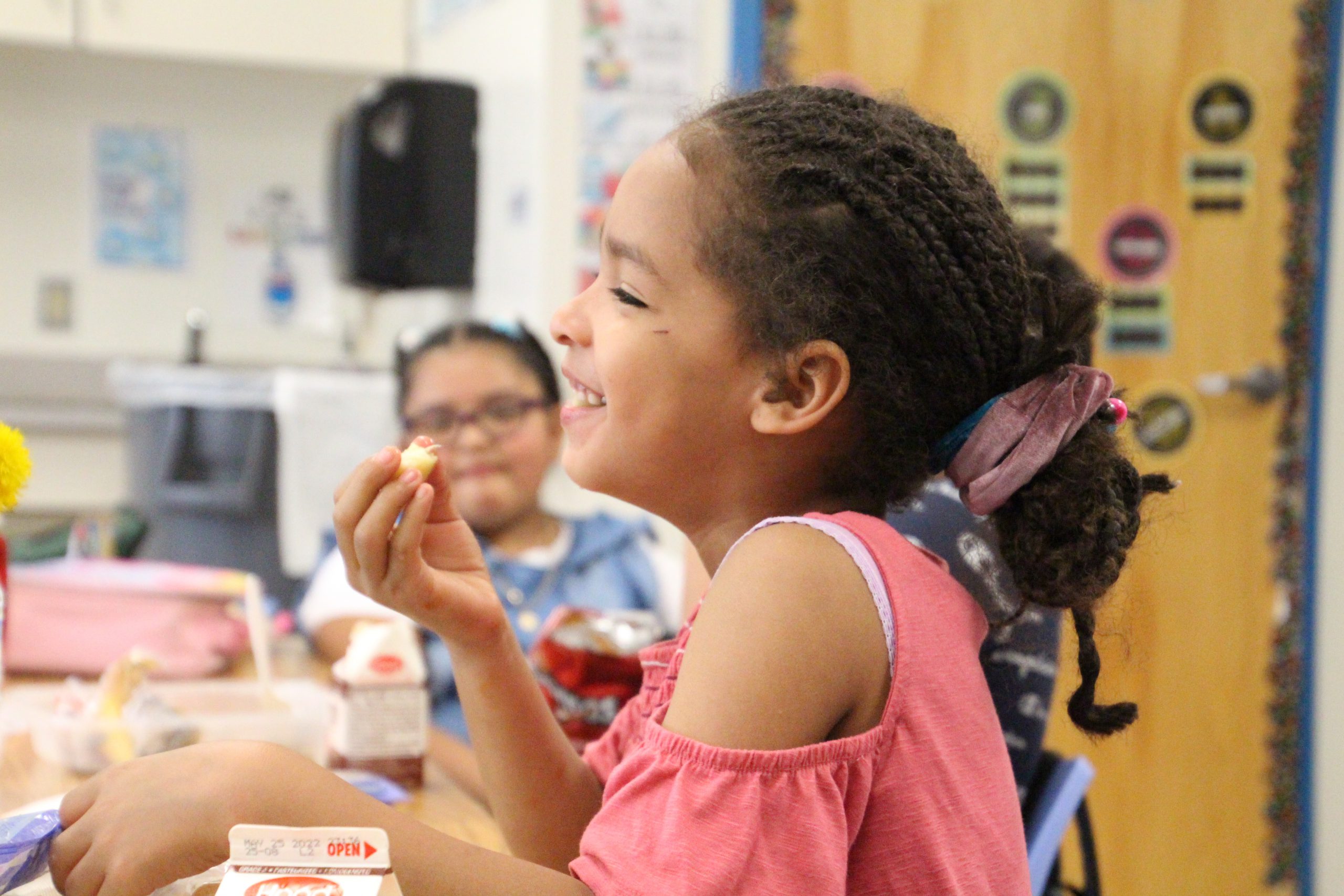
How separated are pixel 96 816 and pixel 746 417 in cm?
37

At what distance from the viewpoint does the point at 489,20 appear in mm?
2514

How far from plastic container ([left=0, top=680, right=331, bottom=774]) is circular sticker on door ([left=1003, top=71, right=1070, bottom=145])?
5.76 feet

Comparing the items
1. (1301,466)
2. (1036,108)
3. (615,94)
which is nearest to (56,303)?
(615,94)

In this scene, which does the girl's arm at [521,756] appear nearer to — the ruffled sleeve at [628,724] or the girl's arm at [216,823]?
the ruffled sleeve at [628,724]

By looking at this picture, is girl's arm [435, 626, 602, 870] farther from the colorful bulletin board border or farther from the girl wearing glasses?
the colorful bulletin board border

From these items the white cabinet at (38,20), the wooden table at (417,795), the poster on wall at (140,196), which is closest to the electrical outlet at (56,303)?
the poster on wall at (140,196)

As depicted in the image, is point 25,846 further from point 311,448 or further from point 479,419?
point 311,448

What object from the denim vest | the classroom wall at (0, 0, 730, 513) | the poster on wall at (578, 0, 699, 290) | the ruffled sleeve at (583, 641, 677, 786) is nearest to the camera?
the ruffled sleeve at (583, 641, 677, 786)

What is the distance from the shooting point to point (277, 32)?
3.17 meters

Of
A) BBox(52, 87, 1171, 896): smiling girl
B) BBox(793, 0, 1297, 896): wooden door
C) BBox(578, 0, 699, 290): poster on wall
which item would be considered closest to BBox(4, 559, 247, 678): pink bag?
BBox(52, 87, 1171, 896): smiling girl

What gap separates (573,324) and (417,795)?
405 millimetres

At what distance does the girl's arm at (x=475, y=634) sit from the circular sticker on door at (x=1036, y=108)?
6.20 feet

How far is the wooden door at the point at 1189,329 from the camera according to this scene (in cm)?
241

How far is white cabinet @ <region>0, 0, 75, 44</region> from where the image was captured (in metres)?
3.00
